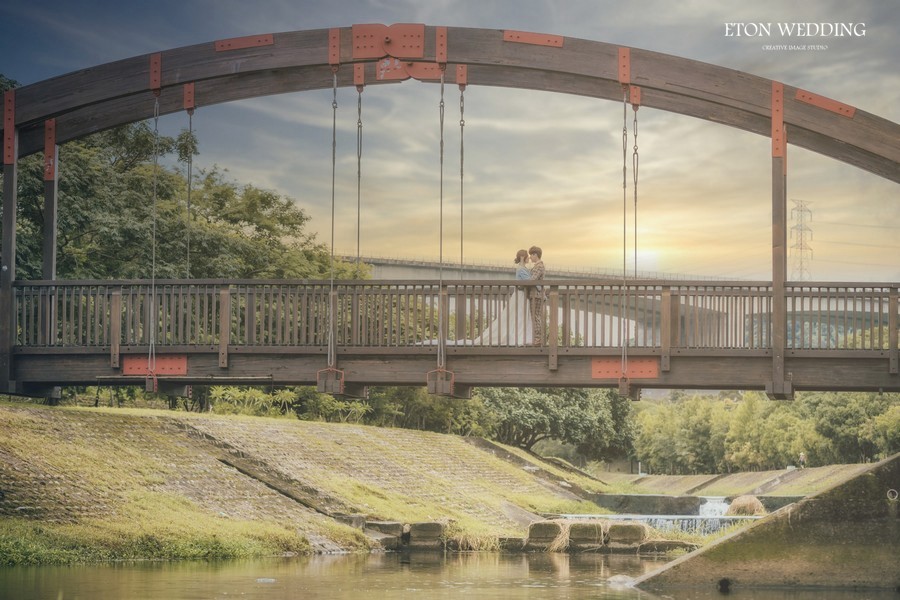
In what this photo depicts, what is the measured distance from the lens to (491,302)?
77.9 feet

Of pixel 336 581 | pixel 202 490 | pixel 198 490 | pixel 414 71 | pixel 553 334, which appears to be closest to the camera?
pixel 553 334

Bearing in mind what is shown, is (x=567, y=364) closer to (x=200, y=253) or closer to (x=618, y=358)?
(x=618, y=358)

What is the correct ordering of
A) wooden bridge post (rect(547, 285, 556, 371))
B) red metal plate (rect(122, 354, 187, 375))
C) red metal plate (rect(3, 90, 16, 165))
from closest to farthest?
wooden bridge post (rect(547, 285, 556, 371)) → red metal plate (rect(122, 354, 187, 375)) → red metal plate (rect(3, 90, 16, 165))

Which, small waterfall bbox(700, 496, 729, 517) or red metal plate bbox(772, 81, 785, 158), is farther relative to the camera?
small waterfall bbox(700, 496, 729, 517)

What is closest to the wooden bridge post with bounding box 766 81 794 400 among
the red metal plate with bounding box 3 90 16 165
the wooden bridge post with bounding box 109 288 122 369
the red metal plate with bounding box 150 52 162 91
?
the red metal plate with bounding box 150 52 162 91

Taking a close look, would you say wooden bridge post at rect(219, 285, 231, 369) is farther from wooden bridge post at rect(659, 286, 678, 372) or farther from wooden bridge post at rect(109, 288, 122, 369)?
wooden bridge post at rect(659, 286, 678, 372)

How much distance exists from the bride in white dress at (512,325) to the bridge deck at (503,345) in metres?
0.02

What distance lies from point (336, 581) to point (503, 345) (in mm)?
4910

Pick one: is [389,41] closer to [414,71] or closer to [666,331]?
[414,71]

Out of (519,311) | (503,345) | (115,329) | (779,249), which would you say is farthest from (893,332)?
(115,329)

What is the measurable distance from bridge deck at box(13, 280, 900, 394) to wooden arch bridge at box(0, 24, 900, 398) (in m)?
0.03

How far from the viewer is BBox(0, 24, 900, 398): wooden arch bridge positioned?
74.5 feet

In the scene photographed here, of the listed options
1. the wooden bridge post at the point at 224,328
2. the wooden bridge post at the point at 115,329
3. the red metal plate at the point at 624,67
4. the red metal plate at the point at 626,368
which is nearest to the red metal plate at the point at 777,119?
the red metal plate at the point at 624,67

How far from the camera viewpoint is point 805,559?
22.3 meters
